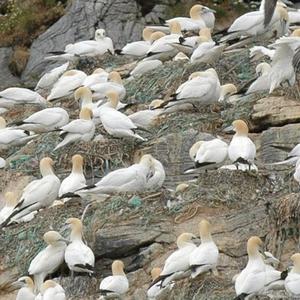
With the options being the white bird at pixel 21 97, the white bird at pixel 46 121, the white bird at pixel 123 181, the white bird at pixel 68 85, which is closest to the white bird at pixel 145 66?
the white bird at pixel 68 85

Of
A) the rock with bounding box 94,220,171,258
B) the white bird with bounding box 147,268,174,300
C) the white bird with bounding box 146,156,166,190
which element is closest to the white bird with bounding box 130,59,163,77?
the white bird with bounding box 146,156,166,190

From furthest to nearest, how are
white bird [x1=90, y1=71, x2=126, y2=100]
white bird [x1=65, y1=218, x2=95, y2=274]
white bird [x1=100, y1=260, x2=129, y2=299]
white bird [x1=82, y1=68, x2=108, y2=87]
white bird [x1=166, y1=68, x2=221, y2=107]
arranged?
white bird [x1=82, y1=68, x2=108, y2=87] → white bird [x1=90, y1=71, x2=126, y2=100] → white bird [x1=166, y1=68, x2=221, y2=107] → white bird [x1=65, y1=218, x2=95, y2=274] → white bird [x1=100, y1=260, x2=129, y2=299]

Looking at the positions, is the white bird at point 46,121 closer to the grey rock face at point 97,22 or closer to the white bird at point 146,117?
the white bird at point 146,117

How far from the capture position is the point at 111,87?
75.9ft

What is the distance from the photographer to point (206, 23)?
26531mm

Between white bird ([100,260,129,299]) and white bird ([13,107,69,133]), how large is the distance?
16.7ft

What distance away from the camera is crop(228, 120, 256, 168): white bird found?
1856cm

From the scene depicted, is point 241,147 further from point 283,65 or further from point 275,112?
point 283,65

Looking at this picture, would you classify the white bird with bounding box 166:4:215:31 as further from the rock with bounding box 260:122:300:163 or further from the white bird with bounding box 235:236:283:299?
the white bird with bounding box 235:236:283:299

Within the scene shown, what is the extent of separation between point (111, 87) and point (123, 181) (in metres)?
4.50

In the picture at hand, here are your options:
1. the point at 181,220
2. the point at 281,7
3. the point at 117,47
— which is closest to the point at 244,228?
the point at 181,220

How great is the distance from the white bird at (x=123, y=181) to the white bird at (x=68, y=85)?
4.96 metres

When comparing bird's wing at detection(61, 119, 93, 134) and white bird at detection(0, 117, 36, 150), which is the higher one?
bird's wing at detection(61, 119, 93, 134)

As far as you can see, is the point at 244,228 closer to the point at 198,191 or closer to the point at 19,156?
the point at 198,191
